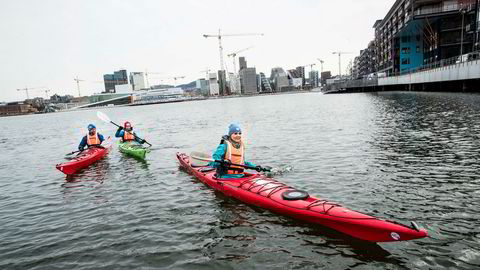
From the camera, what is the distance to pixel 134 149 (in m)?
18.9

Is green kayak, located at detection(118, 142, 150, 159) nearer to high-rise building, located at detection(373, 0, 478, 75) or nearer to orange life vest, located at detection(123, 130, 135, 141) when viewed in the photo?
orange life vest, located at detection(123, 130, 135, 141)

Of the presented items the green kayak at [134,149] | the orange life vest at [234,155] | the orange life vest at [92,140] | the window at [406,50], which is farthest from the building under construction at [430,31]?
the orange life vest at [92,140]

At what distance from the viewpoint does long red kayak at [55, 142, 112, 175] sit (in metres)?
15.0

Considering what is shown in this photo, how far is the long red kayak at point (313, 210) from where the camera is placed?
6.35 metres

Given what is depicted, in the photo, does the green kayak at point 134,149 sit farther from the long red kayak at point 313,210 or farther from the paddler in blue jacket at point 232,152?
the paddler in blue jacket at point 232,152

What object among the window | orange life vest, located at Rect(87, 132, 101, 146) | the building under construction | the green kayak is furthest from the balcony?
orange life vest, located at Rect(87, 132, 101, 146)

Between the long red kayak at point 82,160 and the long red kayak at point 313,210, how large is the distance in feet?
24.6

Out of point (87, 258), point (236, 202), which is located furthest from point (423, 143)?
point (87, 258)

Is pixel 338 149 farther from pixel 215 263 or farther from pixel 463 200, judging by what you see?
pixel 215 263

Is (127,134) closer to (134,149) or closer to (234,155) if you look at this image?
(134,149)

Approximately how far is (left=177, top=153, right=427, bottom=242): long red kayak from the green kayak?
7801mm

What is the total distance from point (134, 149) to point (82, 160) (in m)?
3.25

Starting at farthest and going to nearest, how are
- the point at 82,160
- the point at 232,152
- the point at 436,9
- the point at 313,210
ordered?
the point at 436,9 → the point at 82,160 → the point at 232,152 → the point at 313,210

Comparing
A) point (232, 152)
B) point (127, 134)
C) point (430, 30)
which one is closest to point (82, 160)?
point (127, 134)
